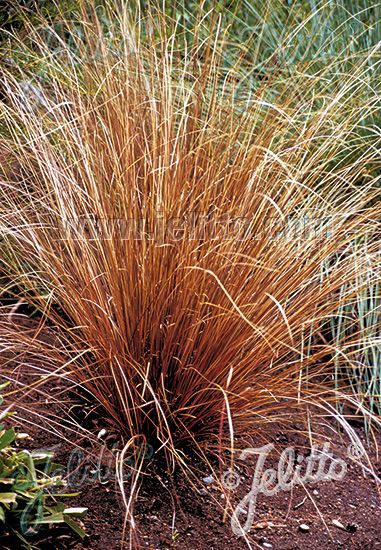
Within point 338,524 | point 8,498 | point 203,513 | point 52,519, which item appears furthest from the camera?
point 338,524

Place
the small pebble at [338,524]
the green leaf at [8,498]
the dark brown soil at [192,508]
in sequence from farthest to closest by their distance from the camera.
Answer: the small pebble at [338,524] < the dark brown soil at [192,508] < the green leaf at [8,498]

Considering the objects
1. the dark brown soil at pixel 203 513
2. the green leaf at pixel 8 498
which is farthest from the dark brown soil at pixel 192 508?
the green leaf at pixel 8 498

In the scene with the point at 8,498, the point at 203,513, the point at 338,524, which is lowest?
the point at 338,524

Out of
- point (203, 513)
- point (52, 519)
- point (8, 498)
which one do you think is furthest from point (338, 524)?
point (8, 498)

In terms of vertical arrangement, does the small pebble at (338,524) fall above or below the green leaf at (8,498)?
below

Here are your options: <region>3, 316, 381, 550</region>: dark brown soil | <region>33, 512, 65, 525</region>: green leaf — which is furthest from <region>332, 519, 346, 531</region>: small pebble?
<region>33, 512, 65, 525</region>: green leaf

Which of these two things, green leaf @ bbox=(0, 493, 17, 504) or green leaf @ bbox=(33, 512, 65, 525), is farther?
green leaf @ bbox=(33, 512, 65, 525)

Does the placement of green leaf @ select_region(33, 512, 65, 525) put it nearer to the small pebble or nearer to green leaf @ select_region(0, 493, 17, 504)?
green leaf @ select_region(0, 493, 17, 504)

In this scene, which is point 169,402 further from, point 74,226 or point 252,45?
point 252,45

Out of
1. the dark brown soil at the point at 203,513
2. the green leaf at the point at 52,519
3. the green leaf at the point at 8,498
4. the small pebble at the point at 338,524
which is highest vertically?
the green leaf at the point at 8,498

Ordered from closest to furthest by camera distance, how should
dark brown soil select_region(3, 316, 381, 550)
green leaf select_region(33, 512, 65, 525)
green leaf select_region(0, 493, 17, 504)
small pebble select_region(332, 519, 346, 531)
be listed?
green leaf select_region(0, 493, 17, 504), green leaf select_region(33, 512, 65, 525), dark brown soil select_region(3, 316, 381, 550), small pebble select_region(332, 519, 346, 531)

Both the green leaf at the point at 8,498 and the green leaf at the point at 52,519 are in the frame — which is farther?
the green leaf at the point at 52,519

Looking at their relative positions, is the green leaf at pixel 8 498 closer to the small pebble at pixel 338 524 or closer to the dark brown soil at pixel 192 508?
the dark brown soil at pixel 192 508

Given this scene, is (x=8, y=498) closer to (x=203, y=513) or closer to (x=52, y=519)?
(x=52, y=519)
